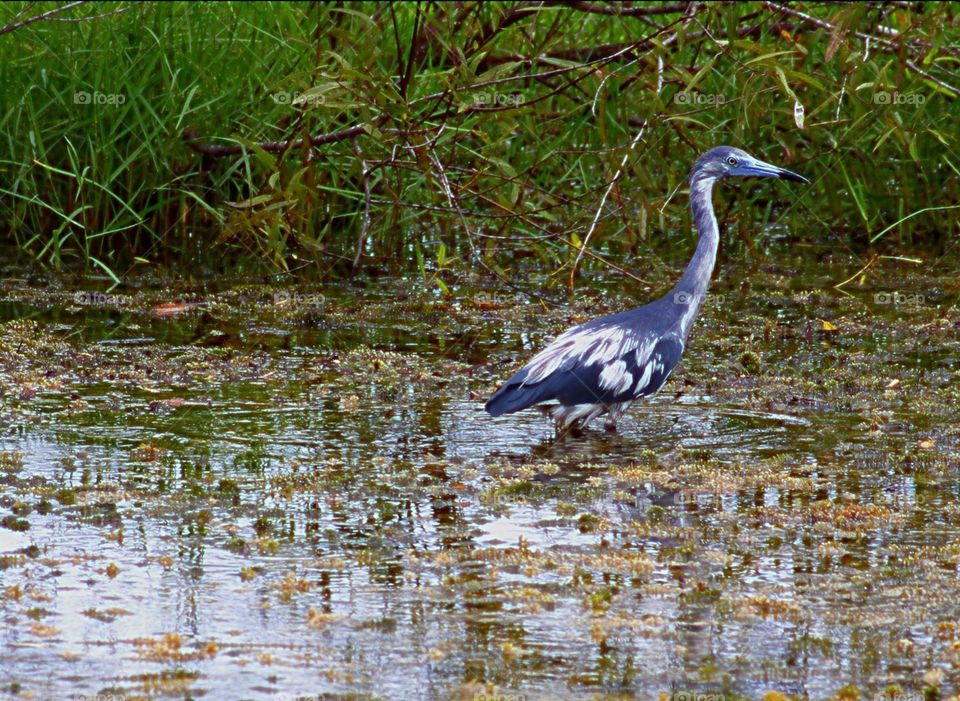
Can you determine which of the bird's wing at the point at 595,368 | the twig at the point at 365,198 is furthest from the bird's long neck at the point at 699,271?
the twig at the point at 365,198

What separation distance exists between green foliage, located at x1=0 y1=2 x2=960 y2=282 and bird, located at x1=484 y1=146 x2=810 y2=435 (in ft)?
3.05

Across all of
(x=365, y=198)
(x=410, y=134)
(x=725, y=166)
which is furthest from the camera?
(x=365, y=198)

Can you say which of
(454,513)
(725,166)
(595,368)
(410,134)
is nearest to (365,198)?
(410,134)

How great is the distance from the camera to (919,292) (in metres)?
8.86

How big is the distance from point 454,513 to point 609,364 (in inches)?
61.3

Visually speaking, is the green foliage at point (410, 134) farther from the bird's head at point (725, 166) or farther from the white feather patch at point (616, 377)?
the white feather patch at point (616, 377)

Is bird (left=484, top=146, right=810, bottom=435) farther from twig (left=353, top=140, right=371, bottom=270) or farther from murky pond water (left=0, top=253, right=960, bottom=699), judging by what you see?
twig (left=353, top=140, right=371, bottom=270)

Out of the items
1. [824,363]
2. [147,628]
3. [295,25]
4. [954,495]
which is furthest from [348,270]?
[147,628]

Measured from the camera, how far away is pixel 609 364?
6.41 metres

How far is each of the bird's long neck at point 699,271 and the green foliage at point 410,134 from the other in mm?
616

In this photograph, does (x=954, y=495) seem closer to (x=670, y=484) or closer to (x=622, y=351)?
(x=670, y=484)

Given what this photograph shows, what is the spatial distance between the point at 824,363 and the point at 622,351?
1395 millimetres

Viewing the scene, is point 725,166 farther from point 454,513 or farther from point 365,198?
point 454,513

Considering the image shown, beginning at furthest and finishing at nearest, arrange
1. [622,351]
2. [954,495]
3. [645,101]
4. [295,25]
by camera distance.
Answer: [295,25]
[645,101]
[622,351]
[954,495]
